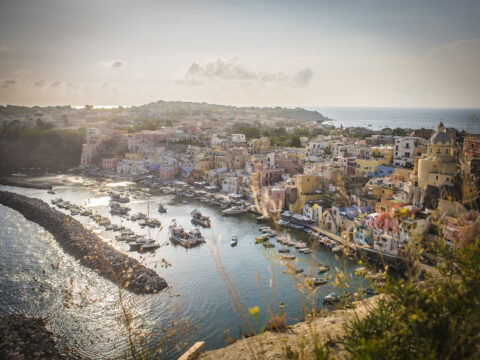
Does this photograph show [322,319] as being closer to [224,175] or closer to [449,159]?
[449,159]

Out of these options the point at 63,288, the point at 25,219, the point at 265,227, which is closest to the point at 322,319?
the point at 63,288

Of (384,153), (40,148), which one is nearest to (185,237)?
(384,153)

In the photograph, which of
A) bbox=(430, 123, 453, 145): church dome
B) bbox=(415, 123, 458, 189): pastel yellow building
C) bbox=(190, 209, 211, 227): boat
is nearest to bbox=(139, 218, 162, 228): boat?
bbox=(190, 209, 211, 227): boat

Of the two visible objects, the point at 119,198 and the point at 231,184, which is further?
the point at 231,184

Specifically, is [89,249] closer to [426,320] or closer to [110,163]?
[426,320]

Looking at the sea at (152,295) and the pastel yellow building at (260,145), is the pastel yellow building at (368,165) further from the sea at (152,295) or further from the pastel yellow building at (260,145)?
the pastel yellow building at (260,145)

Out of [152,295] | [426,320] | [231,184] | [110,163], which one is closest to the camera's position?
[426,320]

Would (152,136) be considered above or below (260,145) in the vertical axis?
above

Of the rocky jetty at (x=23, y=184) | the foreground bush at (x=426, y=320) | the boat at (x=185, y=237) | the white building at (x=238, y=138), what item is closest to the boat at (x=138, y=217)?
the boat at (x=185, y=237)
